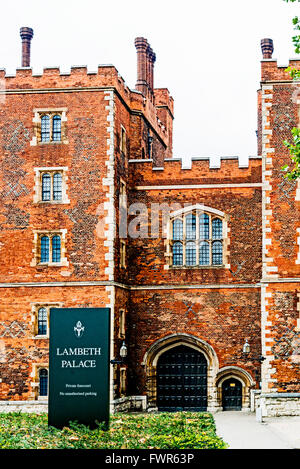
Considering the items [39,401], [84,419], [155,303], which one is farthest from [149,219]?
[84,419]

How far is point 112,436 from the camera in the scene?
17.9 metres

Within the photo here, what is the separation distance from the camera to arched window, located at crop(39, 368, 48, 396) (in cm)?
2941

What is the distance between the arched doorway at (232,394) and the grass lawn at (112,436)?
10464 millimetres

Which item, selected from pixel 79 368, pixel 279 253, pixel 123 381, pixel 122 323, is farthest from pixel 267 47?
pixel 79 368

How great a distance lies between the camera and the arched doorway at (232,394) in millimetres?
31656

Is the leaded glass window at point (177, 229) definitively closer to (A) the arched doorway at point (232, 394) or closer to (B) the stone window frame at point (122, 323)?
(B) the stone window frame at point (122, 323)

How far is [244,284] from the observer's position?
31.9 m

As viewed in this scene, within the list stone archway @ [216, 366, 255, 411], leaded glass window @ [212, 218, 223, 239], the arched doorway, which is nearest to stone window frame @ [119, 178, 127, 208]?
leaded glass window @ [212, 218, 223, 239]

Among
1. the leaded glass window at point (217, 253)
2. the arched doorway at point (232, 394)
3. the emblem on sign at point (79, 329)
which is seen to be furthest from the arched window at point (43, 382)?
the emblem on sign at point (79, 329)

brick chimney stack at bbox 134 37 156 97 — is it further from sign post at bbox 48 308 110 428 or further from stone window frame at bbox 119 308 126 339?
sign post at bbox 48 308 110 428

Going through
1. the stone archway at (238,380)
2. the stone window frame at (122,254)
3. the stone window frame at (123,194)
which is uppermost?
the stone window frame at (123,194)

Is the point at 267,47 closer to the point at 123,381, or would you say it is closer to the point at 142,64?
the point at 142,64

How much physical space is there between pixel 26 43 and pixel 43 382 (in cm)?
1374

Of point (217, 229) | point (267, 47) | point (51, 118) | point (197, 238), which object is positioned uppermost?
point (267, 47)
